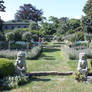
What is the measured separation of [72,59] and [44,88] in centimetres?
846

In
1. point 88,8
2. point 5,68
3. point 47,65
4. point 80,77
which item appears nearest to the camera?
point 80,77

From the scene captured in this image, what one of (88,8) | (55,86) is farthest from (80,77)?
(88,8)

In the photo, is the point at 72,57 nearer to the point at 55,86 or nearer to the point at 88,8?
the point at 55,86

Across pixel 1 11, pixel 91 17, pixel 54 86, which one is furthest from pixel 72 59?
pixel 91 17

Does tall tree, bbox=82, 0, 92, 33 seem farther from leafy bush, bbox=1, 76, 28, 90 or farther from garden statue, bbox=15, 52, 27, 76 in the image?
leafy bush, bbox=1, 76, 28, 90

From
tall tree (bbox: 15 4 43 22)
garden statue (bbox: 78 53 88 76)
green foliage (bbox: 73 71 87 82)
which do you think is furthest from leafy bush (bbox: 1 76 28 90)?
tall tree (bbox: 15 4 43 22)

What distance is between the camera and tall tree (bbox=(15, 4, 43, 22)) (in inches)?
2608

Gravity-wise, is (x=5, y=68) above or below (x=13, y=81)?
above

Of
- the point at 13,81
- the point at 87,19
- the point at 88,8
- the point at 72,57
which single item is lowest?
the point at 13,81

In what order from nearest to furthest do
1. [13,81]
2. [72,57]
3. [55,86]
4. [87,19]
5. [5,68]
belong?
[55,86] → [13,81] → [5,68] → [72,57] → [87,19]

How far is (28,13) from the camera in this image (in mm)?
66938

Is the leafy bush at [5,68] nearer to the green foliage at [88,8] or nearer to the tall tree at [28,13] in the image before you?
the green foliage at [88,8]

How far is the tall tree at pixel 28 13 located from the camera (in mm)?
66250

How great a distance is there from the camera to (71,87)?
750cm
